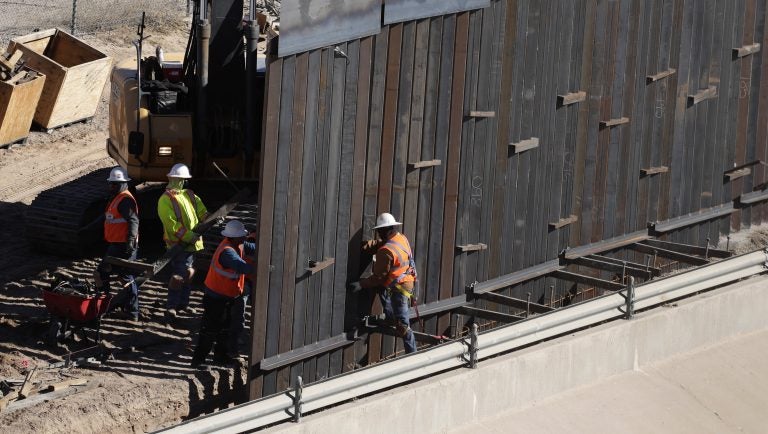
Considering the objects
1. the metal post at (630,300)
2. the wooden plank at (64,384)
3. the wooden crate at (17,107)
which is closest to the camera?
the wooden plank at (64,384)

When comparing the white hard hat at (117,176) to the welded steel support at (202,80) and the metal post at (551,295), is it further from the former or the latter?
the metal post at (551,295)

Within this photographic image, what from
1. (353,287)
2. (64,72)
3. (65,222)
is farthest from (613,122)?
(64,72)

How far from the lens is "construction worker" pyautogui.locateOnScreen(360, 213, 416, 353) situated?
12.5 m

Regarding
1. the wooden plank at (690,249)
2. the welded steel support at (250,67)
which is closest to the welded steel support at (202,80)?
the welded steel support at (250,67)

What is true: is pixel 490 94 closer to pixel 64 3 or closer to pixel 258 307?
pixel 258 307

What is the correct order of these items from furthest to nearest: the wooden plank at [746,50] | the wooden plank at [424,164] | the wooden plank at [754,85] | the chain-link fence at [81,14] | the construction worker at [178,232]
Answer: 1. the chain-link fence at [81,14]
2. the wooden plank at [754,85]
3. the wooden plank at [746,50]
4. the construction worker at [178,232]
5. the wooden plank at [424,164]

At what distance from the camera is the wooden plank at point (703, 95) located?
1677 cm

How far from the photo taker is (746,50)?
17.6 m

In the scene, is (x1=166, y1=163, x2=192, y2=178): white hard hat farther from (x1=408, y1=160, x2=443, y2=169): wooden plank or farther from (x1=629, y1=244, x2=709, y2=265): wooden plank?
(x1=629, y1=244, x2=709, y2=265): wooden plank

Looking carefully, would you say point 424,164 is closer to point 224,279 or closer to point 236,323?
point 224,279

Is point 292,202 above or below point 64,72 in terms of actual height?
below

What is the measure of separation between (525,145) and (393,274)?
2.62m

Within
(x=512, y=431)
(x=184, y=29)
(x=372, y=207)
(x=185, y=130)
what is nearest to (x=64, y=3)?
(x=184, y=29)

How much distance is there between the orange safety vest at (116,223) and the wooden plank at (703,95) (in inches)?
277
